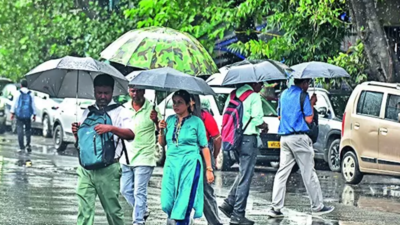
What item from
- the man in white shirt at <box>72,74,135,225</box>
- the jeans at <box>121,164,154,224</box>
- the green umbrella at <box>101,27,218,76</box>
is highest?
the green umbrella at <box>101,27,218,76</box>

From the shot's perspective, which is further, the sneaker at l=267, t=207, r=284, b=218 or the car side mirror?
the car side mirror

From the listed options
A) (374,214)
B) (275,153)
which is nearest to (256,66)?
(374,214)


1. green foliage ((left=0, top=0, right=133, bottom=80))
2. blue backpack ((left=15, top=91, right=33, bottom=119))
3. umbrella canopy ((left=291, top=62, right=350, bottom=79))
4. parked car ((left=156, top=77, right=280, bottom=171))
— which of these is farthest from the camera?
green foliage ((left=0, top=0, right=133, bottom=80))

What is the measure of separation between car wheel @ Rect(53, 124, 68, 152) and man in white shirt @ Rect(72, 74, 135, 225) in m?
15.4

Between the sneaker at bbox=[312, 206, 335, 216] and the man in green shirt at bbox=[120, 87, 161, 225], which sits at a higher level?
the man in green shirt at bbox=[120, 87, 161, 225]

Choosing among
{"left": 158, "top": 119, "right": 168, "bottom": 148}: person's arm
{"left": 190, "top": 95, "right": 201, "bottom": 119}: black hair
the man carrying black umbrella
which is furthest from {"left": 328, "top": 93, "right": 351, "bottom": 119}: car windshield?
{"left": 158, "top": 119, "right": 168, "bottom": 148}: person's arm

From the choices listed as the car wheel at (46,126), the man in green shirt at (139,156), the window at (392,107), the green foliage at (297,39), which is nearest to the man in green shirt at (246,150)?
the man in green shirt at (139,156)

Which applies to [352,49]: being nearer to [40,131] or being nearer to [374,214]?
[374,214]

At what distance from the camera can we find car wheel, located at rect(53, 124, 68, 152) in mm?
23812

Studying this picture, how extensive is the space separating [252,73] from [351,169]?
629 centimetres

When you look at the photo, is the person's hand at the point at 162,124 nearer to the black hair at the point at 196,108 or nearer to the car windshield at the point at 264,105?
the black hair at the point at 196,108

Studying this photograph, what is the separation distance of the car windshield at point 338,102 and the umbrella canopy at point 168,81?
10989mm

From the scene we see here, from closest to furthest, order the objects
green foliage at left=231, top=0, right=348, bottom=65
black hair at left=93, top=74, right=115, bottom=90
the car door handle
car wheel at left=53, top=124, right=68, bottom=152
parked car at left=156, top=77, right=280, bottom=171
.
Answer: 1. black hair at left=93, top=74, right=115, bottom=90
2. the car door handle
3. parked car at left=156, top=77, right=280, bottom=171
4. green foliage at left=231, top=0, right=348, bottom=65
5. car wheel at left=53, top=124, right=68, bottom=152

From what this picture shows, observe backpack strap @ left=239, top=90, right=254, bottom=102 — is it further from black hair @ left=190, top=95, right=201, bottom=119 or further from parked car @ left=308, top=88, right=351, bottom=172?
parked car @ left=308, top=88, right=351, bottom=172
